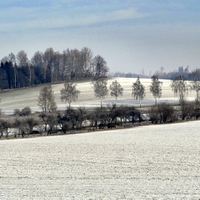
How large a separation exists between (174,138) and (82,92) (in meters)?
64.0

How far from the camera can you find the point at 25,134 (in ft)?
141

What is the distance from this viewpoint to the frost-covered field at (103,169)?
15.5 meters

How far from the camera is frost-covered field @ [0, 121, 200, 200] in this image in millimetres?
15484

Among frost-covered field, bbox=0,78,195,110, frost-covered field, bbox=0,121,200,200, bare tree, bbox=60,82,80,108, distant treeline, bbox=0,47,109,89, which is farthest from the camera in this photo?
distant treeline, bbox=0,47,109,89

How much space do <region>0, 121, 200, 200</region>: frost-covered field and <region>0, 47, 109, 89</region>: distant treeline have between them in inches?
3319

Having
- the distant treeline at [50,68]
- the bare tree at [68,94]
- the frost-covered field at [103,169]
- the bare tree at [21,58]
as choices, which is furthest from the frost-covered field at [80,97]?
the frost-covered field at [103,169]

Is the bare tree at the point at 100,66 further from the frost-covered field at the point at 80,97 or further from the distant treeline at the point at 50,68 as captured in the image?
the frost-covered field at the point at 80,97

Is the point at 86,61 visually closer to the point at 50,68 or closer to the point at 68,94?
the point at 50,68

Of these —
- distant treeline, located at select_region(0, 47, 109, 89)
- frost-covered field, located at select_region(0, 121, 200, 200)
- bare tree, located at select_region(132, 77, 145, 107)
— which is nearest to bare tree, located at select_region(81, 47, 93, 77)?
distant treeline, located at select_region(0, 47, 109, 89)

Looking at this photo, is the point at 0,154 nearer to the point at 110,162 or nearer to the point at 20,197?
the point at 110,162

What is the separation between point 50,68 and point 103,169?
107m

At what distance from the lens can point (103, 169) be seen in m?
20.5

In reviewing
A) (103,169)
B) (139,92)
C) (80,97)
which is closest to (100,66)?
(80,97)

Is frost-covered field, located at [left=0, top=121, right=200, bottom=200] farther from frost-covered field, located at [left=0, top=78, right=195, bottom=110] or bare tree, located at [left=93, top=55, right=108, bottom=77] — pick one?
bare tree, located at [left=93, top=55, right=108, bottom=77]
